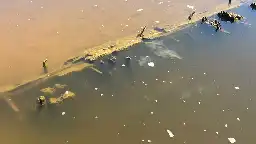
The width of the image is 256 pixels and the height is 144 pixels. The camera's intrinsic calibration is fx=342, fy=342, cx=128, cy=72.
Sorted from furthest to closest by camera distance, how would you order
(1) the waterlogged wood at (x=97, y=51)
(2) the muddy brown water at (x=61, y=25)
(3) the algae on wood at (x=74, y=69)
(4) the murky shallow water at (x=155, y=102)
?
(2) the muddy brown water at (x=61, y=25)
(3) the algae on wood at (x=74, y=69)
(1) the waterlogged wood at (x=97, y=51)
(4) the murky shallow water at (x=155, y=102)

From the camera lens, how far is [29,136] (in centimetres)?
990

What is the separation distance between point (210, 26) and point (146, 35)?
3.07 metres

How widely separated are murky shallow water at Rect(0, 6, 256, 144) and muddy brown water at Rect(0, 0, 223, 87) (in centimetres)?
125

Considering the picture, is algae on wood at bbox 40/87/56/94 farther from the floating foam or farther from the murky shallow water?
the floating foam

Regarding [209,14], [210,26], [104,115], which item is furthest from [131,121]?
[209,14]

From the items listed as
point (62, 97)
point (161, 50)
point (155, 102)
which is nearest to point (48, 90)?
point (62, 97)

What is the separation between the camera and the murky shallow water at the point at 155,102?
10.2 meters

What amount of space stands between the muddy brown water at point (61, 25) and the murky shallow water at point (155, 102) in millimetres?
1251

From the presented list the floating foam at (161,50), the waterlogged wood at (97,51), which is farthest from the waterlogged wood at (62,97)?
the floating foam at (161,50)

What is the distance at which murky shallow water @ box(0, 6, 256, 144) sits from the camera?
33.3 ft

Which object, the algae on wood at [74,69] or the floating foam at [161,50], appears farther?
the floating foam at [161,50]

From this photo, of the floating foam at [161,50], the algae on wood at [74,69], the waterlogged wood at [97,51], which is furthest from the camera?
the floating foam at [161,50]

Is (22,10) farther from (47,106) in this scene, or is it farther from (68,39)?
(47,106)

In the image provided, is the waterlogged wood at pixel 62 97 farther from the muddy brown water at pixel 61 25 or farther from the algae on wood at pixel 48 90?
the muddy brown water at pixel 61 25
